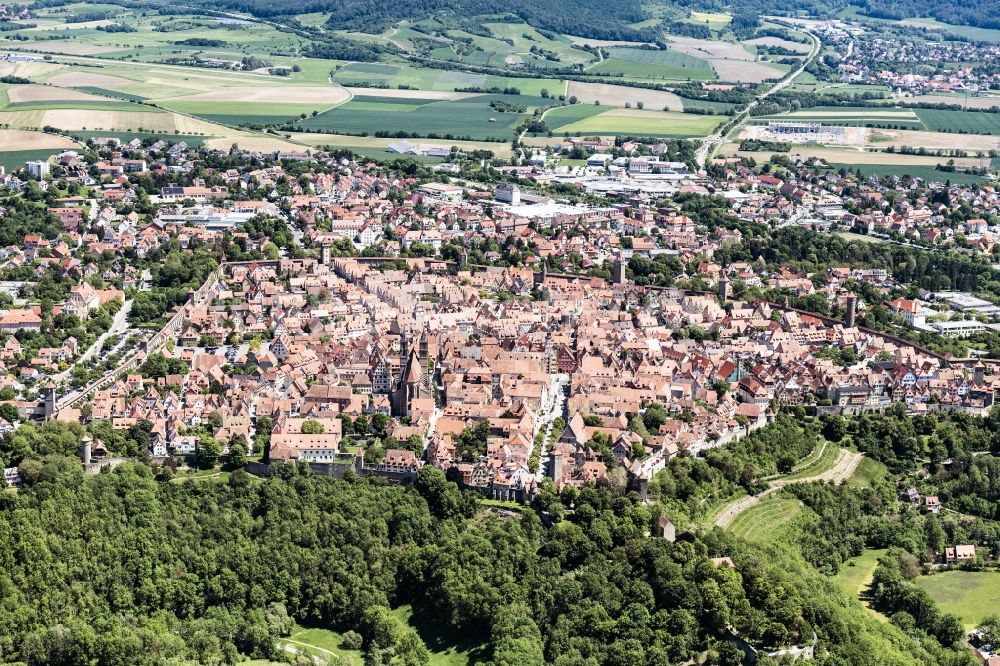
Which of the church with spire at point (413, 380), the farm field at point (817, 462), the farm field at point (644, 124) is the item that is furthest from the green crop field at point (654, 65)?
the farm field at point (817, 462)

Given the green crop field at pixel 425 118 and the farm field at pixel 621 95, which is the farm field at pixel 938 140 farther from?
the green crop field at pixel 425 118

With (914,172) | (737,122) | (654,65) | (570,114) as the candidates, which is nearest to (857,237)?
(914,172)

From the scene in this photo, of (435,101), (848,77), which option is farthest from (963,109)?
(435,101)

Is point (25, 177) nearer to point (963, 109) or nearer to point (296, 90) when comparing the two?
point (296, 90)

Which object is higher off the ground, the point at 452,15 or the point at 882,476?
the point at 452,15

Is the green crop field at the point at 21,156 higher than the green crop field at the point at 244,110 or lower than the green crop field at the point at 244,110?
lower

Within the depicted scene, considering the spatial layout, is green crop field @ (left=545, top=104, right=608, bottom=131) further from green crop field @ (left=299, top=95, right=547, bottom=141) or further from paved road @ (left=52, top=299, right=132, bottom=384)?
paved road @ (left=52, top=299, right=132, bottom=384)

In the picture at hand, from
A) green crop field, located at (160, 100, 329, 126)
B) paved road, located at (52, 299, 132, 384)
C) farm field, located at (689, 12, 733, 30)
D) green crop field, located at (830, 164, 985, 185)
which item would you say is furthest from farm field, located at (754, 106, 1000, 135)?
paved road, located at (52, 299, 132, 384)
